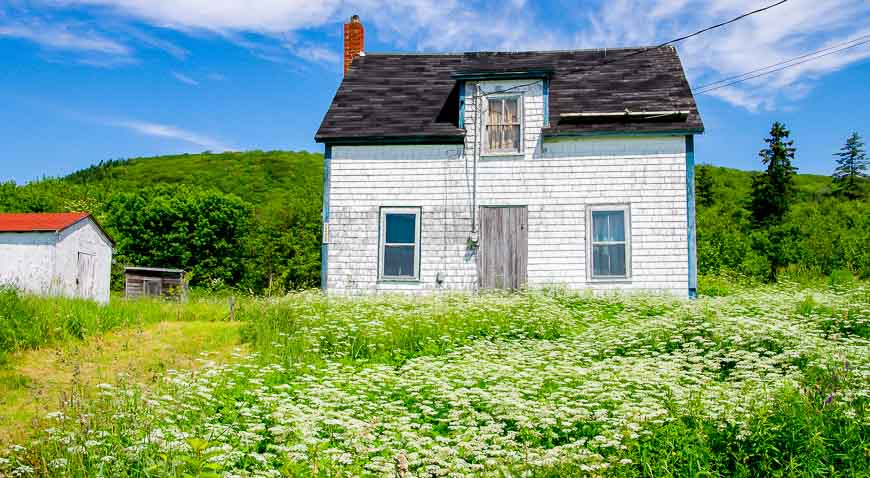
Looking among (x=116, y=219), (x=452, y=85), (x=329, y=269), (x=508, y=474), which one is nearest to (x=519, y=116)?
(x=452, y=85)

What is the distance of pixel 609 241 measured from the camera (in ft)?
56.6

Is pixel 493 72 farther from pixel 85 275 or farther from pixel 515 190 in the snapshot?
pixel 85 275

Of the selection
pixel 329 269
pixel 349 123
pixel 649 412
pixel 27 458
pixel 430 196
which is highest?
pixel 349 123

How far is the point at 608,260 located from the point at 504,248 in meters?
2.61

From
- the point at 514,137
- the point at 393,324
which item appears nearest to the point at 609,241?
the point at 514,137

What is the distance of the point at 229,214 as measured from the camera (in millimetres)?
42906

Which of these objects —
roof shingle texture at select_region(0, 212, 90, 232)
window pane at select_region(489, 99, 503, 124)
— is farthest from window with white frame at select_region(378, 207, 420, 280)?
roof shingle texture at select_region(0, 212, 90, 232)

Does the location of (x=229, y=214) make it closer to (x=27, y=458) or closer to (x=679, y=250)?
(x=679, y=250)

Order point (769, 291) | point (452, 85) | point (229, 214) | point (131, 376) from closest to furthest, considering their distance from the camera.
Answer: point (131, 376) → point (769, 291) → point (452, 85) → point (229, 214)

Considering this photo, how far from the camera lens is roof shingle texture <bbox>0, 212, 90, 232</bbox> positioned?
18.5 m

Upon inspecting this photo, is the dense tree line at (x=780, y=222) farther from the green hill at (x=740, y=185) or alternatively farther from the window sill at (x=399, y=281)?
the window sill at (x=399, y=281)

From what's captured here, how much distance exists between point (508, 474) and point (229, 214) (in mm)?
40272

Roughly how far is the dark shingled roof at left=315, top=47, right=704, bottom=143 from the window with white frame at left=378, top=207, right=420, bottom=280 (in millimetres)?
1969

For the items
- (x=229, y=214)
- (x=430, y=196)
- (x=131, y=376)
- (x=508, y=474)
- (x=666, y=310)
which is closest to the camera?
(x=508, y=474)
